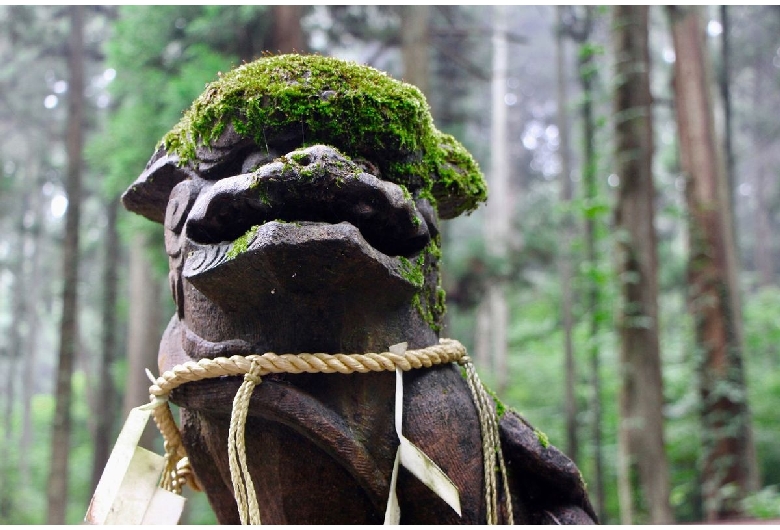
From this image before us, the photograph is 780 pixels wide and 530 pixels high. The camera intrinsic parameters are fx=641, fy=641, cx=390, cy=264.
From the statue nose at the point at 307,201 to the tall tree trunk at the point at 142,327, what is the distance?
455cm

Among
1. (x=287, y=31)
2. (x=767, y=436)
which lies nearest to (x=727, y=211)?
(x=767, y=436)

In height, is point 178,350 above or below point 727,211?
below

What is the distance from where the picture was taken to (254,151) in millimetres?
1053

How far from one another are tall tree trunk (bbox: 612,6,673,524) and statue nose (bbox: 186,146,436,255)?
8.55 ft

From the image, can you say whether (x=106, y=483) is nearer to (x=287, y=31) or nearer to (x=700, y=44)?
(x=287, y=31)

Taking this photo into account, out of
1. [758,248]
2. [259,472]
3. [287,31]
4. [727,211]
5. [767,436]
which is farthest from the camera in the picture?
[758,248]

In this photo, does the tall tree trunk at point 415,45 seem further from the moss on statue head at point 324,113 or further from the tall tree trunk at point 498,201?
the tall tree trunk at point 498,201

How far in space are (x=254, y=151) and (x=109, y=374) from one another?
245 inches

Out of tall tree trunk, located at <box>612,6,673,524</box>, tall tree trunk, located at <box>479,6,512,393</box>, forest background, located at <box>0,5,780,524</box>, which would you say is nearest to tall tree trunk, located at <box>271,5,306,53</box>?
forest background, located at <box>0,5,780,524</box>

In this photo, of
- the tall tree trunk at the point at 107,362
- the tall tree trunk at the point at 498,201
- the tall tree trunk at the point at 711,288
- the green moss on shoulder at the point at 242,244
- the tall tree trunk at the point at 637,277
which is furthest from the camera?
the tall tree trunk at the point at 498,201

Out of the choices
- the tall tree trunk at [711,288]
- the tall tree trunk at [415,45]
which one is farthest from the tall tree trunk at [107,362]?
the tall tree trunk at [711,288]

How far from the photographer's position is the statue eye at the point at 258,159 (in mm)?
1029

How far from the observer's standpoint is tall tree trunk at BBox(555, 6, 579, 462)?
5855 millimetres

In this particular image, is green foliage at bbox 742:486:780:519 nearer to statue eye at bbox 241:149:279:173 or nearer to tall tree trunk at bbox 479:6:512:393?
statue eye at bbox 241:149:279:173
